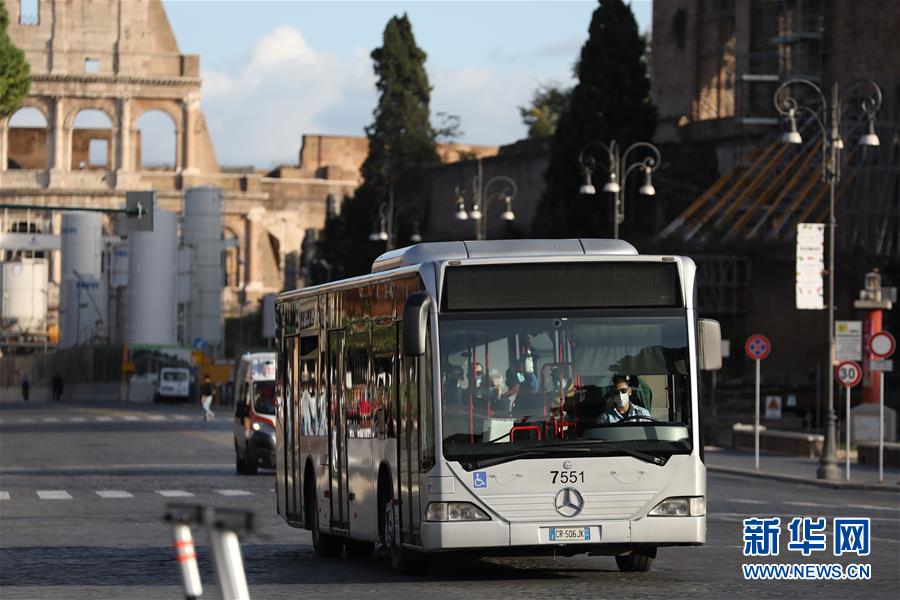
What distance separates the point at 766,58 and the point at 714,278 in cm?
1753

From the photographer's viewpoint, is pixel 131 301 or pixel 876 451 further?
pixel 131 301

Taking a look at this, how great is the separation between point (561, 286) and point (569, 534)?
180 cm

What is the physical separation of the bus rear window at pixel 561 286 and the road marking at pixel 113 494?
595 inches

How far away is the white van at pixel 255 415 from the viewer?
35.5 metres

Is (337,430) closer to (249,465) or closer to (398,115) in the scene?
(249,465)

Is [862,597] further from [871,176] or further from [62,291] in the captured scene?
[62,291]

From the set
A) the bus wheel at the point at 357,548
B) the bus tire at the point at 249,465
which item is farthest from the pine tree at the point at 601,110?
the bus wheel at the point at 357,548

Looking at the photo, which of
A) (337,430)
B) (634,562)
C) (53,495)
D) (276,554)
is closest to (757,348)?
(53,495)

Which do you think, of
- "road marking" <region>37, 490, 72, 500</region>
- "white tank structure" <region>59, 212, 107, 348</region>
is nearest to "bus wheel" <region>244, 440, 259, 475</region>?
"road marking" <region>37, 490, 72, 500</region>

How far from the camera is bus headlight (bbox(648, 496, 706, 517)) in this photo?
14.7m

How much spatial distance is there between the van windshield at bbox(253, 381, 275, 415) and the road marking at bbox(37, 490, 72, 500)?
19.6 feet

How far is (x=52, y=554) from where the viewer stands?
18594 millimetres

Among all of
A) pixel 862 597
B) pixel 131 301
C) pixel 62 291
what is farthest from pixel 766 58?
pixel 862 597

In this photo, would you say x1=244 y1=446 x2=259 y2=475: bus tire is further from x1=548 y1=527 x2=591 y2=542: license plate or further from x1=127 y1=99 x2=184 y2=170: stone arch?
x1=127 y1=99 x2=184 y2=170: stone arch
